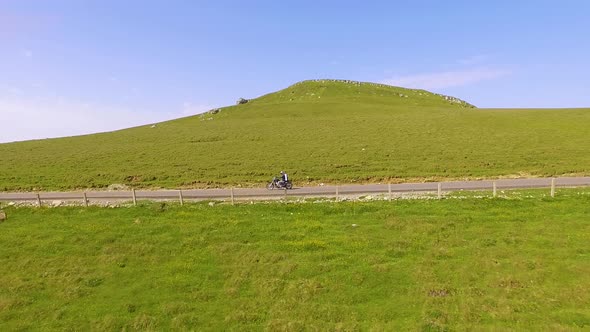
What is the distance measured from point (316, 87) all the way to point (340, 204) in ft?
483

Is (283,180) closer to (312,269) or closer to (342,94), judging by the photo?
(312,269)

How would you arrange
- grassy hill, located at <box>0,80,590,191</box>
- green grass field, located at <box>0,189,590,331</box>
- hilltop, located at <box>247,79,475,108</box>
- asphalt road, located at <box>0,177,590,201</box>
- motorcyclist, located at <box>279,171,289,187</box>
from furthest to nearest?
hilltop, located at <box>247,79,475,108</box> < grassy hill, located at <box>0,80,590,191</box> < motorcyclist, located at <box>279,171,289,187</box> < asphalt road, located at <box>0,177,590,201</box> < green grass field, located at <box>0,189,590,331</box>

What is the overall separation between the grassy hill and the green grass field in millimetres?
19258

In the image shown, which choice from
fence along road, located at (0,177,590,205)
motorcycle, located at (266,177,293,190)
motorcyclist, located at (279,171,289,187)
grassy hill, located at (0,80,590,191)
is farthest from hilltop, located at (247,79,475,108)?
fence along road, located at (0,177,590,205)

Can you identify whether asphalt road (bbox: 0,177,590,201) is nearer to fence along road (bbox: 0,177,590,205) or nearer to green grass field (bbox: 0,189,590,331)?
fence along road (bbox: 0,177,590,205)

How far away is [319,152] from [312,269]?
4191 centimetres

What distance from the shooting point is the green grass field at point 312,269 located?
46.6ft

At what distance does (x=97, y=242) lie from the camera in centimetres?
2186

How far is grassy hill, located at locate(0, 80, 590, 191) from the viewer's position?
151 ft

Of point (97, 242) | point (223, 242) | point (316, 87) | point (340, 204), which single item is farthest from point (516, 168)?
point (316, 87)

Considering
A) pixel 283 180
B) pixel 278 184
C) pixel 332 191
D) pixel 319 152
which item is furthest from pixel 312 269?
pixel 319 152

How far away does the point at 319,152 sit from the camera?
194 ft

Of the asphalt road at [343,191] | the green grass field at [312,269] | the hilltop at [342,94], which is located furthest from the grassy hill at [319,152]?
the hilltop at [342,94]

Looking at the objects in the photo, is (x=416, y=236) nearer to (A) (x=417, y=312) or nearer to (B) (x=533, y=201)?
(A) (x=417, y=312)
